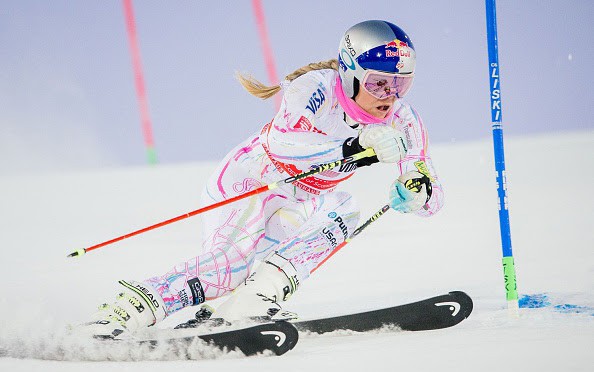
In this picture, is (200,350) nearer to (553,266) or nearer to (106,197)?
(553,266)

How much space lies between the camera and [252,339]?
300 cm

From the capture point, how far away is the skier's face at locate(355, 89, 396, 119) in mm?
3557

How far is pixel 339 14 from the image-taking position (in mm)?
9750

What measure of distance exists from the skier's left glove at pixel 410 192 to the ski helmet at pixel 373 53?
0.40m

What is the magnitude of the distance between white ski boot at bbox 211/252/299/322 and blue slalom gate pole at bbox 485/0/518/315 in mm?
927

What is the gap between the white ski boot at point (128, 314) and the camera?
3.17m

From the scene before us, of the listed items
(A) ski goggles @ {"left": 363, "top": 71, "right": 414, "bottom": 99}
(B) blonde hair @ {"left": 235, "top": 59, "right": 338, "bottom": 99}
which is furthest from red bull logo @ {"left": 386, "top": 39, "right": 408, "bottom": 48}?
(B) blonde hair @ {"left": 235, "top": 59, "right": 338, "bottom": 99}

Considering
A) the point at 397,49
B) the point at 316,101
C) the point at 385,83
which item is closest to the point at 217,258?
the point at 316,101

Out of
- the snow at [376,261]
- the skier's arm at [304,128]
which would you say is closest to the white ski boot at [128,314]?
the snow at [376,261]

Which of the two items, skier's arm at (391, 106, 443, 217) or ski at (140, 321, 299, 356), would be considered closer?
ski at (140, 321, 299, 356)

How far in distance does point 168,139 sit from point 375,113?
7278 mm

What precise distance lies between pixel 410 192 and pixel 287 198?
0.61 m

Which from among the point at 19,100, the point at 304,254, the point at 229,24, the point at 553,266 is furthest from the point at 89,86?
the point at 304,254

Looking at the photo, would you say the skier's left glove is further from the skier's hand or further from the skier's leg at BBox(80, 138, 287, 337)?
the skier's leg at BBox(80, 138, 287, 337)
